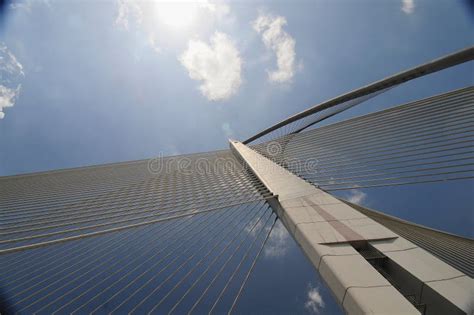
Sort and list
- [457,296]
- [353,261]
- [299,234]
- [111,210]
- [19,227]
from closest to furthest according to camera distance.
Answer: [457,296] < [353,261] < [299,234] < [19,227] < [111,210]

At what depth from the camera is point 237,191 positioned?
216 inches

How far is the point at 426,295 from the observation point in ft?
8.29

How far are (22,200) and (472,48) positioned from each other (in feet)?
32.8

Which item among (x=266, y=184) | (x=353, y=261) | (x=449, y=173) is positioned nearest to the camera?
(x=353, y=261)

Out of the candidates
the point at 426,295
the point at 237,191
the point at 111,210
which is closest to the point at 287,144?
the point at 237,191

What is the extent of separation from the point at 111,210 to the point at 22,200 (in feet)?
11.8

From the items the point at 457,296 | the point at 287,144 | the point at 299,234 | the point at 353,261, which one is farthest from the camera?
the point at 287,144

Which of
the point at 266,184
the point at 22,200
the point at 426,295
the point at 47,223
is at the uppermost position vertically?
the point at 22,200

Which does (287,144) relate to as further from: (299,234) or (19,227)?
(19,227)

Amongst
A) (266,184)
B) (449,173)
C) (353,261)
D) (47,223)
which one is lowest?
(353,261)

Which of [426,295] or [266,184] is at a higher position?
[266,184]

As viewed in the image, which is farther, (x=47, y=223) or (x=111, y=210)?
(x=111, y=210)

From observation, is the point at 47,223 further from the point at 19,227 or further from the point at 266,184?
the point at 266,184

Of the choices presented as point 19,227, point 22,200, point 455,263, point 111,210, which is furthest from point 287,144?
point 22,200
